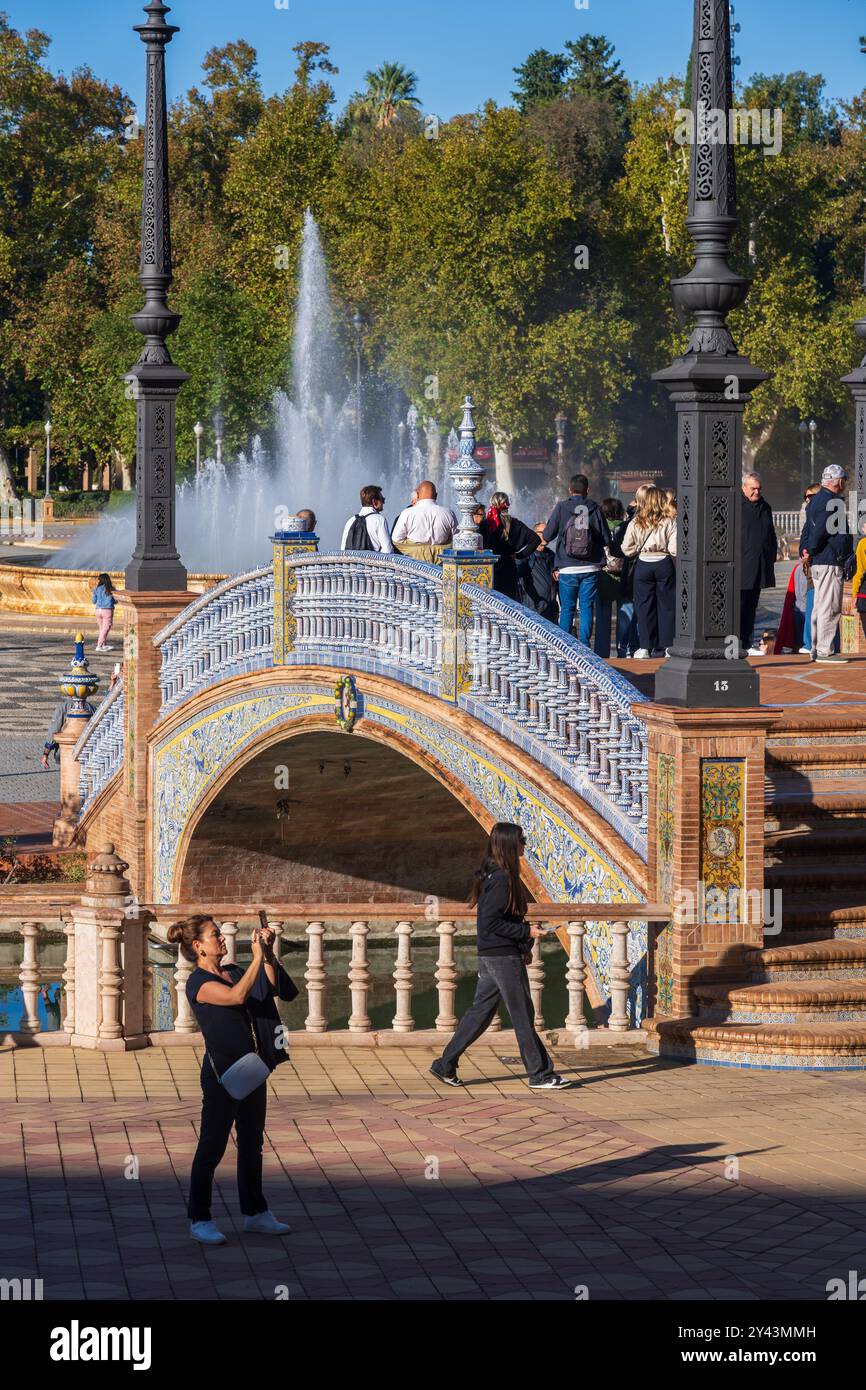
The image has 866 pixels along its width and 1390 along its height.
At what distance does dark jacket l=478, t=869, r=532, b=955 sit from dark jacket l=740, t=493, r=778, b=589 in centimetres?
699

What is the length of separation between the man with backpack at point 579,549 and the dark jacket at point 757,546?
3.92 feet

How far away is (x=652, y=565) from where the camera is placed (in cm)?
1794

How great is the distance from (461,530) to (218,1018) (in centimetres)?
778

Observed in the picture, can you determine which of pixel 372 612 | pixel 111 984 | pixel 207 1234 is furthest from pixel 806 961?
pixel 372 612

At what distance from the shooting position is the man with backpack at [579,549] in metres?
18.3

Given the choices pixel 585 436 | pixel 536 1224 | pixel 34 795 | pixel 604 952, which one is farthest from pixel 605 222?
pixel 536 1224

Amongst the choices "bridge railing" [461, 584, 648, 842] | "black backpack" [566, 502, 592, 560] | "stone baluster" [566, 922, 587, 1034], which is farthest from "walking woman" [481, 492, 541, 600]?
"stone baluster" [566, 922, 587, 1034]

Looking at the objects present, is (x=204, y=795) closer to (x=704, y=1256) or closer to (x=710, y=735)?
(x=710, y=735)

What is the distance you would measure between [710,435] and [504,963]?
10.3 ft

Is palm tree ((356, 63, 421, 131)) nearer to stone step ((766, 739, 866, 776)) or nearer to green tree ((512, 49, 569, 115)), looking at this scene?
green tree ((512, 49, 569, 115))

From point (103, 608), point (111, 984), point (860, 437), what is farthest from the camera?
point (103, 608)

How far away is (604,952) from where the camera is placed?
13.7m

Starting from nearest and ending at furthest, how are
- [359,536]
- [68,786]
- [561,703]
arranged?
[561,703] → [359,536] → [68,786]

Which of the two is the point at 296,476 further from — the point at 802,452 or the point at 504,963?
the point at 504,963
